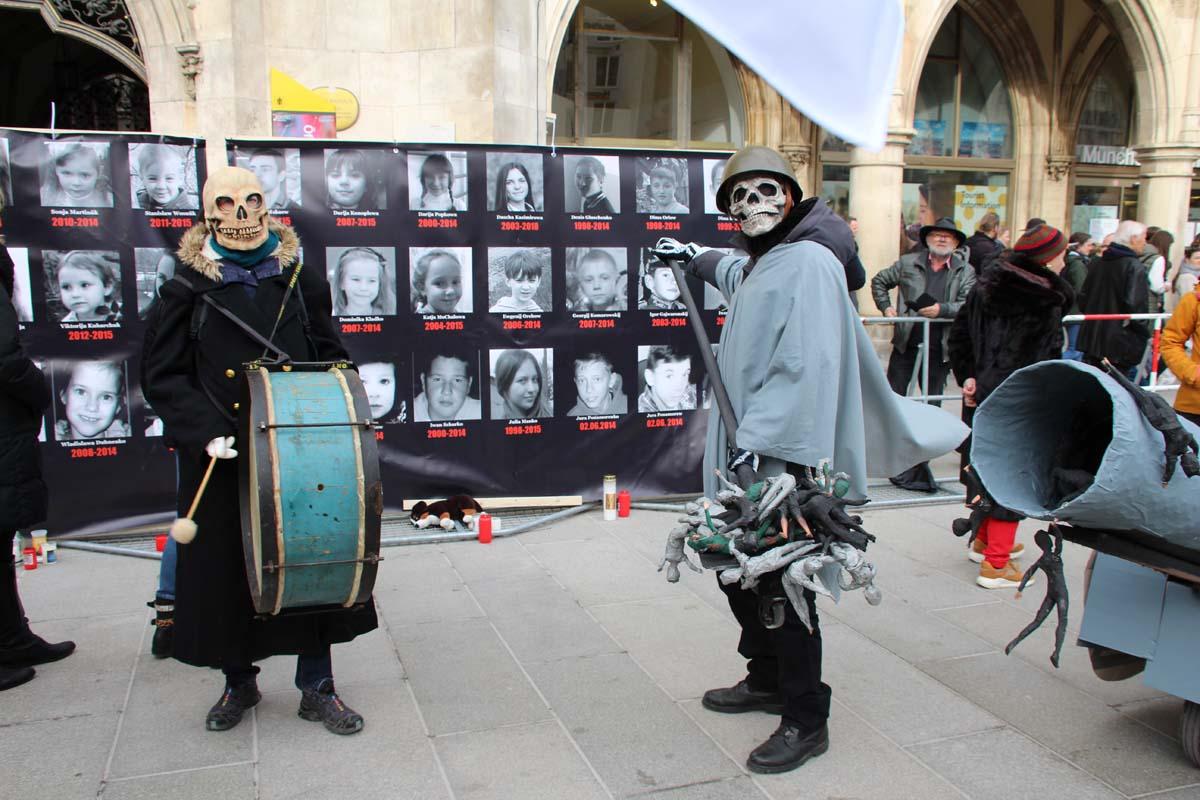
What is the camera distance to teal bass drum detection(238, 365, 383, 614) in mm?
3295

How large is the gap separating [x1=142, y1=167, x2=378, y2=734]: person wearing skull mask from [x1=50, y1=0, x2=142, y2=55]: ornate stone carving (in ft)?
19.9

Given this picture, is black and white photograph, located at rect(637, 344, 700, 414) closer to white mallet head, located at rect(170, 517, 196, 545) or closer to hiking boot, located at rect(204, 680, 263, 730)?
hiking boot, located at rect(204, 680, 263, 730)

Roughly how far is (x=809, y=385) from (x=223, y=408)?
2038 millimetres

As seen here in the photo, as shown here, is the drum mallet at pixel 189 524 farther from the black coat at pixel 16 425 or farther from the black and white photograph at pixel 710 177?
the black and white photograph at pixel 710 177

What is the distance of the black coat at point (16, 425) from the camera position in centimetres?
416

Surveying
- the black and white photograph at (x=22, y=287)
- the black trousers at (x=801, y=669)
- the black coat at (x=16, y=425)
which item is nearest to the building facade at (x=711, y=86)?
the black trousers at (x=801, y=669)

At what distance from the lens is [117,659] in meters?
4.55

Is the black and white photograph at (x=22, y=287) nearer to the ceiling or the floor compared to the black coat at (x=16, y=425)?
nearer to the ceiling

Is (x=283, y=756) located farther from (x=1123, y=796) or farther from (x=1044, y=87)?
(x=1044, y=87)

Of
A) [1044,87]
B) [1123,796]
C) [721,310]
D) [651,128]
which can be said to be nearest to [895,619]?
[1123,796]

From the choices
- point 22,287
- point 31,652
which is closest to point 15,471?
point 31,652

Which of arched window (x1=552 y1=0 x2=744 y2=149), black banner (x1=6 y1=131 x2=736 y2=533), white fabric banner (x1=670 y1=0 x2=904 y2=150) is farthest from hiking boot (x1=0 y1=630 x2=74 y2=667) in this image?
arched window (x1=552 y1=0 x2=744 y2=149)

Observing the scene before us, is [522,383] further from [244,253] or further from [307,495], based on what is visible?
[307,495]

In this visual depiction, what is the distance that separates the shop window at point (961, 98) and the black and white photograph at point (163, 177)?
11.8m
